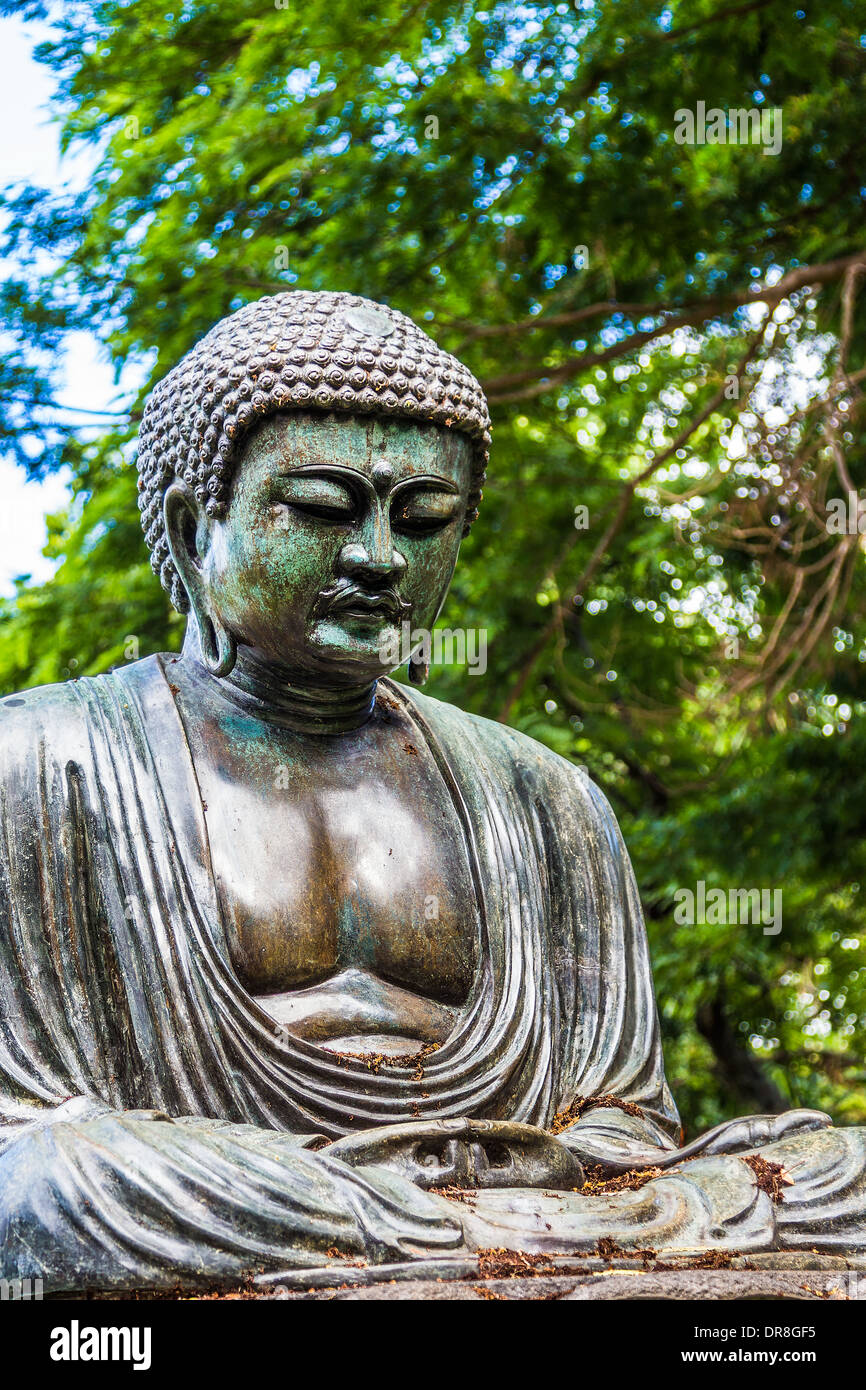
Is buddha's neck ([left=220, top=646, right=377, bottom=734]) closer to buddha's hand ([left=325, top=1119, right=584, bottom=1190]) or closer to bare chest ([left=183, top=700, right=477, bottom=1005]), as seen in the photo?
bare chest ([left=183, top=700, right=477, bottom=1005])

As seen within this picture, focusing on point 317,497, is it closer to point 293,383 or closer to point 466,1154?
point 293,383

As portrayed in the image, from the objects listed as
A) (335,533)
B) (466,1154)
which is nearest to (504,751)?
(335,533)

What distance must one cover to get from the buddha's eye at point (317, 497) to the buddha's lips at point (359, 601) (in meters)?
0.18

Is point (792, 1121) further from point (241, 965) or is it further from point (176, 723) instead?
point (176, 723)

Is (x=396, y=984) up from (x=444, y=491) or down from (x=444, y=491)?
down

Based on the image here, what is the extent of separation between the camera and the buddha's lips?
15.0ft

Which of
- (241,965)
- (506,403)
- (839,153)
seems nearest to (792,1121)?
(241,965)

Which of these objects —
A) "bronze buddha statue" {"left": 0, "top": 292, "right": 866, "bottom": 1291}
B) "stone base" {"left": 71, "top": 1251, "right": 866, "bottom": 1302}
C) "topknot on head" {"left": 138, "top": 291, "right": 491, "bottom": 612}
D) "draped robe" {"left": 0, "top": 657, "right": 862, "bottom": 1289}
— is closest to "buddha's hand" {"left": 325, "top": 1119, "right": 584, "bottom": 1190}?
"bronze buddha statue" {"left": 0, "top": 292, "right": 866, "bottom": 1291}

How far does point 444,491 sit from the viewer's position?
472 centimetres

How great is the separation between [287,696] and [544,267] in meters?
5.47

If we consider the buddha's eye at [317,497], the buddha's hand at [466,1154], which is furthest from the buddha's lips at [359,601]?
the buddha's hand at [466,1154]

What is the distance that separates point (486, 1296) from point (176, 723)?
1840 millimetres

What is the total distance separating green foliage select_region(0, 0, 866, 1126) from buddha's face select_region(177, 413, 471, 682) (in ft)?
11.4

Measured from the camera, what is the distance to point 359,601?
4590mm
